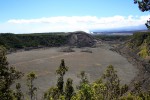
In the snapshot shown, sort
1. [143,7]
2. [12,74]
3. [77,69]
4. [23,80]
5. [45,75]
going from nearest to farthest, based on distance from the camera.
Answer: [143,7] → [12,74] → [23,80] → [45,75] → [77,69]

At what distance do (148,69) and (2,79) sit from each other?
10981 centimetres

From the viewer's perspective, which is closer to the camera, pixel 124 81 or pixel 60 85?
pixel 60 85

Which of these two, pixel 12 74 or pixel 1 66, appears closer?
pixel 1 66

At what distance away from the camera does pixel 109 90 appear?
75750 millimetres

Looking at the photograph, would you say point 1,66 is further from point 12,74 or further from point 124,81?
point 124,81

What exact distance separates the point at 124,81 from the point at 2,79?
284ft

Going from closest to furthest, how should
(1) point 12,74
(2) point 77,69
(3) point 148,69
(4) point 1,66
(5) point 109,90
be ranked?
(4) point 1,66 → (1) point 12,74 → (5) point 109,90 → (3) point 148,69 → (2) point 77,69

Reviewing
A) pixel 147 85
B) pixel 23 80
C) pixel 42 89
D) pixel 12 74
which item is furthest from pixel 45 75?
pixel 12 74

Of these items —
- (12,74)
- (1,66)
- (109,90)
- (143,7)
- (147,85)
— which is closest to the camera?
(143,7)

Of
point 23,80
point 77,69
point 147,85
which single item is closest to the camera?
point 147,85

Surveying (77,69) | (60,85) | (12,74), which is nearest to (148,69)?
(77,69)

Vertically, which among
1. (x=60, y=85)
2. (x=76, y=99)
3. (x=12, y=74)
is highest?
(x=12, y=74)

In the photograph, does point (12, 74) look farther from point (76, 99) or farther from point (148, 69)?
point (148, 69)

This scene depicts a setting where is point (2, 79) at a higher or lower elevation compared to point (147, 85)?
higher
